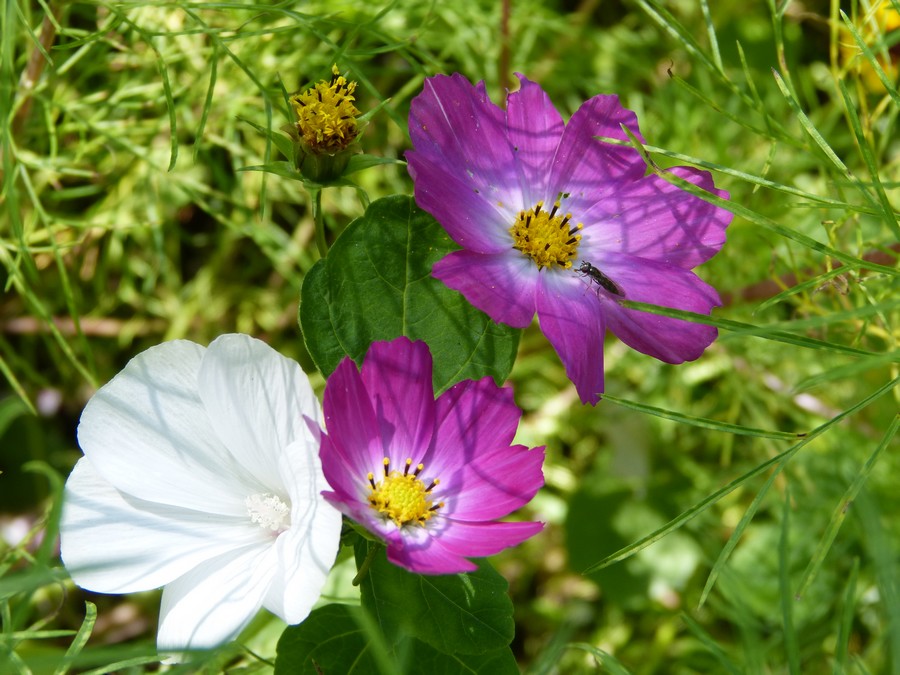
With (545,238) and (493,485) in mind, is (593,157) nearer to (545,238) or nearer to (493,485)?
(545,238)

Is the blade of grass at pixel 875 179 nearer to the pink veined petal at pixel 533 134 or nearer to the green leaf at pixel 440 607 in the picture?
the pink veined petal at pixel 533 134

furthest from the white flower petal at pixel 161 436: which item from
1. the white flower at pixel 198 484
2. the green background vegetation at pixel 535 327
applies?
the green background vegetation at pixel 535 327

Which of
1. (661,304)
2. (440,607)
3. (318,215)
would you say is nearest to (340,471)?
(440,607)

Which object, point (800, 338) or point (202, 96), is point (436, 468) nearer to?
point (800, 338)

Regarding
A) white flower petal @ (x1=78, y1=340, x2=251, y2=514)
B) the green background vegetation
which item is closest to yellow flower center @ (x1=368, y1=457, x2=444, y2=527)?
white flower petal @ (x1=78, y1=340, x2=251, y2=514)

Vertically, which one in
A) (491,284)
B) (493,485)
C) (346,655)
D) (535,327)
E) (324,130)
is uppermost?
(324,130)

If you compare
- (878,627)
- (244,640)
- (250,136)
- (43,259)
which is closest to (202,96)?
(250,136)
